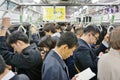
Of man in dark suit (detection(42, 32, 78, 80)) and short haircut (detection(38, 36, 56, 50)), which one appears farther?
short haircut (detection(38, 36, 56, 50))

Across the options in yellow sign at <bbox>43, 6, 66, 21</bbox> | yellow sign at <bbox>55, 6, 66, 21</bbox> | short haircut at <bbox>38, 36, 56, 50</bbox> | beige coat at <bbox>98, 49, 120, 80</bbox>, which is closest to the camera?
beige coat at <bbox>98, 49, 120, 80</bbox>

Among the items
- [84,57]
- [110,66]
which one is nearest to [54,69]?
[110,66]

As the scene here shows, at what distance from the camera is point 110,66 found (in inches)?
113

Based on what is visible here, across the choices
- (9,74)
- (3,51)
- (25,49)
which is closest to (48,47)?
(25,49)

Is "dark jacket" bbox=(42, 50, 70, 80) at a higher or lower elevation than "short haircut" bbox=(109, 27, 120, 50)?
lower

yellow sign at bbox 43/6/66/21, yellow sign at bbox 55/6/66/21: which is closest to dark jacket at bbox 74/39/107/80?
yellow sign at bbox 43/6/66/21

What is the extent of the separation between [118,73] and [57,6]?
10.8ft

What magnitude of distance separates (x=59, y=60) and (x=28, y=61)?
26.6 inches

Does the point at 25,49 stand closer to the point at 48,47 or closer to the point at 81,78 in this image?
the point at 48,47

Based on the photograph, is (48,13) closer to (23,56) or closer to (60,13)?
(60,13)

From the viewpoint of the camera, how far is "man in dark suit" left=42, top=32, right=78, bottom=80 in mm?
2574

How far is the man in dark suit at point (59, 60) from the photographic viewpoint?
2574 millimetres

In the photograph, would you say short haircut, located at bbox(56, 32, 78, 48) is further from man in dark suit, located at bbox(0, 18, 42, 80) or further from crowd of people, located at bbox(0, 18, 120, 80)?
man in dark suit, located at bbox(0, 18, 42, 80)

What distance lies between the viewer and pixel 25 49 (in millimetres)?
3289
